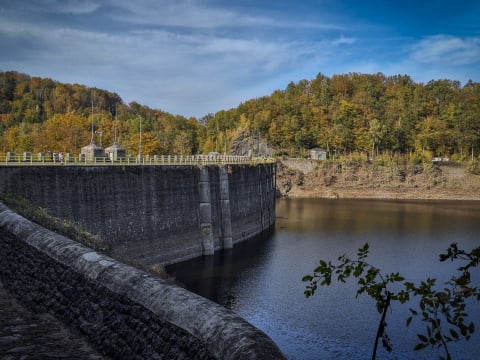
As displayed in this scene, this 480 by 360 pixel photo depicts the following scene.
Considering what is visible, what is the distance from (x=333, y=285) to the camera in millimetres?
33219

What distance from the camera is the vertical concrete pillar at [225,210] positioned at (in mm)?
47469

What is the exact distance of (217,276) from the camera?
36.8m

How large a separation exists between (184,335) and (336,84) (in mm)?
156475

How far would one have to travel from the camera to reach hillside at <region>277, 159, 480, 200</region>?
10569 cm

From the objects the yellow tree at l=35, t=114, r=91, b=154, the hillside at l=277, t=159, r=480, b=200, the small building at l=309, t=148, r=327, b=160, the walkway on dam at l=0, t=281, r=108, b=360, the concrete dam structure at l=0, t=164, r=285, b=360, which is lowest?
the hillside at l=277, t=159, r=480, b=200

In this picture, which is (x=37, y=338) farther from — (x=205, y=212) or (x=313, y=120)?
(x=313, y=120)

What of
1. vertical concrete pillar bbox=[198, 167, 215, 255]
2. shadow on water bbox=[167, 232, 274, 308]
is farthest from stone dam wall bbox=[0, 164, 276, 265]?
shadow on water bbox=[167, 232, 274, 308]

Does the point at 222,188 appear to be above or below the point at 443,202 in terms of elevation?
above

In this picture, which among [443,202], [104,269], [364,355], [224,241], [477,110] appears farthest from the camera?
[477,110]

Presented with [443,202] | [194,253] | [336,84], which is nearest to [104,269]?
[194,253]

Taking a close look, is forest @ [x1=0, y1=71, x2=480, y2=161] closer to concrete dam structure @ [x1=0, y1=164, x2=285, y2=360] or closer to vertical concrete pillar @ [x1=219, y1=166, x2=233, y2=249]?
vertical concrete pillar @ [x1=219, y1=166, x2=233, y2=249]

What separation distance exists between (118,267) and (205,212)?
113ft

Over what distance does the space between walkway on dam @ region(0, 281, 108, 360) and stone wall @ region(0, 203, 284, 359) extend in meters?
0.22

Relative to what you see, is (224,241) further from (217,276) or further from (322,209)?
(322,209)
